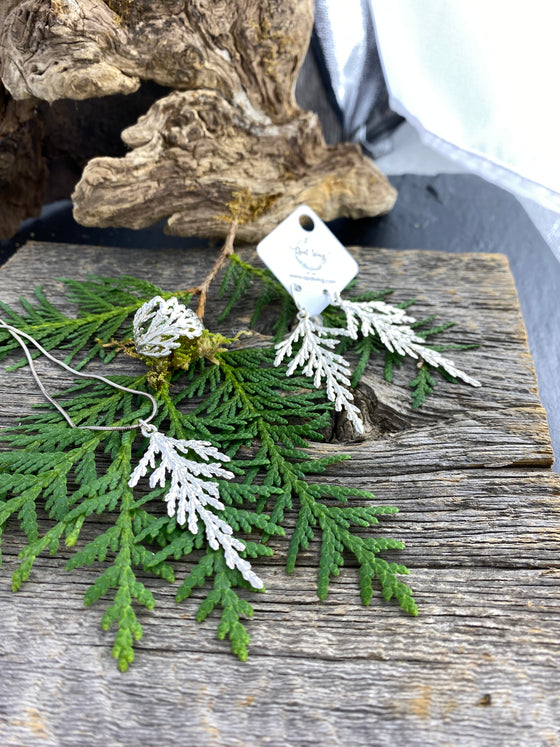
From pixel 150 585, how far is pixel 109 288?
0.82 metres

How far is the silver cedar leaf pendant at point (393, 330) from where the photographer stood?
52.2 inches

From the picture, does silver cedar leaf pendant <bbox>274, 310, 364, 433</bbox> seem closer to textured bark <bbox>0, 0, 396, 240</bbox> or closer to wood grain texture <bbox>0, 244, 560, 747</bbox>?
wood grain texture <bbox>0, 244, 560, 747</bbox>

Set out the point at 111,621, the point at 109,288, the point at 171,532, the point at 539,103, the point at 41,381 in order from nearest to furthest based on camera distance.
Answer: the point at 111,621 < the point at 171,532 < the point at 41,381 < the point at 109,288 < the point at 539,103

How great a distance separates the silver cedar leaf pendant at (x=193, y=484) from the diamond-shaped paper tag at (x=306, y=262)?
0.51 m

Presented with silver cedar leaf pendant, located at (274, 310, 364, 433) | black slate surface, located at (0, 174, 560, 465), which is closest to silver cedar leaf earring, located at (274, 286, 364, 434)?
silver cedar leaf pendant, located at (274, 310, 364, 433)

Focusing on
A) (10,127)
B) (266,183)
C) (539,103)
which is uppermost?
(10,127)

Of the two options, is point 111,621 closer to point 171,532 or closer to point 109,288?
point 171,532

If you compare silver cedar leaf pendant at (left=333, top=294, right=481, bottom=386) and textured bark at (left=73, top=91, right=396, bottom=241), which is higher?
textured bark at (left=73, top=91, right=396, bottom=241)

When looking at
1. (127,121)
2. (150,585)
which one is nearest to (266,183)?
(127,121)

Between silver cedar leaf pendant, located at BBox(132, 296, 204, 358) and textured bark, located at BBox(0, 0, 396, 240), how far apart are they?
17.3 inches

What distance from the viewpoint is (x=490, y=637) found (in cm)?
90

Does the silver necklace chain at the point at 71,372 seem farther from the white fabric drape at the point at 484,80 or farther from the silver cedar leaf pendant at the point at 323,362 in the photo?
the white fabric drape at the point at 484,80

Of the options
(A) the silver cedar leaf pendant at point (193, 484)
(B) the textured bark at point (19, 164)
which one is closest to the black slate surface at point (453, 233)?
(B) the textured bark at point (19, 164)

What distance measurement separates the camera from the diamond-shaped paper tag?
1453mm
